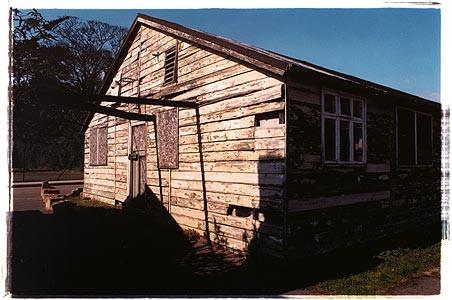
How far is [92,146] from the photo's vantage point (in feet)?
53.0

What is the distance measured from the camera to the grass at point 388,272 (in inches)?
222

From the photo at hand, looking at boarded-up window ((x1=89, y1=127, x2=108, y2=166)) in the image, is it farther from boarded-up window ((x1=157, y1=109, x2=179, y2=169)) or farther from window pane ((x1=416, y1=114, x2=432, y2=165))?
window pane ((x1=416, y1=114, x2=432, y2=165))

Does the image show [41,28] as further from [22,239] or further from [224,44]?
[22,239]

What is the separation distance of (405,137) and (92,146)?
504 inches

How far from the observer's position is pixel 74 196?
61.0 ft

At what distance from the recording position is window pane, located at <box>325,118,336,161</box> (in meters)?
7.91

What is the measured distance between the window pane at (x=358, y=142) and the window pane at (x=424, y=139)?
3973 mm

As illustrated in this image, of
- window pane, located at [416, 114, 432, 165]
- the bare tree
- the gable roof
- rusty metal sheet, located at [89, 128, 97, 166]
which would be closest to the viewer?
the gable roof

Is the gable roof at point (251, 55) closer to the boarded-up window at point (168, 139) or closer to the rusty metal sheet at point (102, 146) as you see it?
the boarded-up window at point (168, 139)

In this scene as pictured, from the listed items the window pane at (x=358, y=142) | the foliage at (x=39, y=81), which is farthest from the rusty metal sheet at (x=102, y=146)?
the window pane at (x=358, y=142)

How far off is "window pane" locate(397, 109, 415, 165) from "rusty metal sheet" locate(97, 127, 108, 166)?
11.0 metres

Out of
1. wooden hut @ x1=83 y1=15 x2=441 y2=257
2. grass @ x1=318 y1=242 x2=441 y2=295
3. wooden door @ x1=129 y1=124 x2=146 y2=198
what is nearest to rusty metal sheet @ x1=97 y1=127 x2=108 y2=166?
wooden hut @ x1=83 y1=15 x2=441 y2=257

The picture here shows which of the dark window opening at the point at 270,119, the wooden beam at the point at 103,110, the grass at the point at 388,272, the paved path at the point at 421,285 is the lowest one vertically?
the paved path at the point at 421,285
